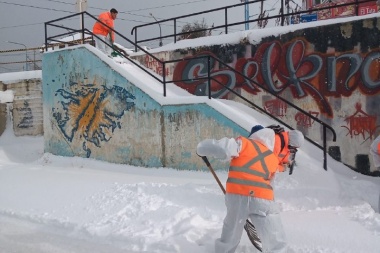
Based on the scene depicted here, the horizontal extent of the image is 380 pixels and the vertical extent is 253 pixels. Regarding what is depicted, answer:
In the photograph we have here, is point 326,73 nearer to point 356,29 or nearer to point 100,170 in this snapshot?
point 356,29

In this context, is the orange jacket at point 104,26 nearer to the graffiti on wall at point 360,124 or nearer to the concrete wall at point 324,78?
the concrete wall at point 324,78

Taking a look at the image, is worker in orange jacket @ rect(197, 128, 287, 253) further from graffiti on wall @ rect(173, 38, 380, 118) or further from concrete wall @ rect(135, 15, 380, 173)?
concrete wall @ rect(135, 15, 380, 173)

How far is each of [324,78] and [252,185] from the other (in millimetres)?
5639

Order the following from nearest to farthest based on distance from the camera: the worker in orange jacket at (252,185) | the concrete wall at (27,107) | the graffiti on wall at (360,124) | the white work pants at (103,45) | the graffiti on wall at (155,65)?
the worker in orange jacket at (252,185), the graffiti on wall at (360,124), the graffiti on wall at (155,65), the white work pants at (103,45), the concrete wall at (27,107)

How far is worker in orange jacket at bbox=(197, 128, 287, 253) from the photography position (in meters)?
3.91

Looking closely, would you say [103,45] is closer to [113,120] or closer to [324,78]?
[113,120]

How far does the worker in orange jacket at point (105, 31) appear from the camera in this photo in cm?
1213

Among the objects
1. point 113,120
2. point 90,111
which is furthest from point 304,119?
point 90,111

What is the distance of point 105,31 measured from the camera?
12227mm

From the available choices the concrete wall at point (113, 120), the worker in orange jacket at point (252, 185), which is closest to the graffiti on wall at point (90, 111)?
the concrete wall at point (113, 120)

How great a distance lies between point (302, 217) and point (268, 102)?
429 cm

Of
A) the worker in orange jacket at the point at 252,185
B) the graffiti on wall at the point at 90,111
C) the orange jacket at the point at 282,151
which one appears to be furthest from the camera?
the graffiti on wall at the point at 90,111

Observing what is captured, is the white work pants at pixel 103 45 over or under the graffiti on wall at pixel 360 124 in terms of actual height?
over

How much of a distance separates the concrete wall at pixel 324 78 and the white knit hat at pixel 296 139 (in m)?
4.66
